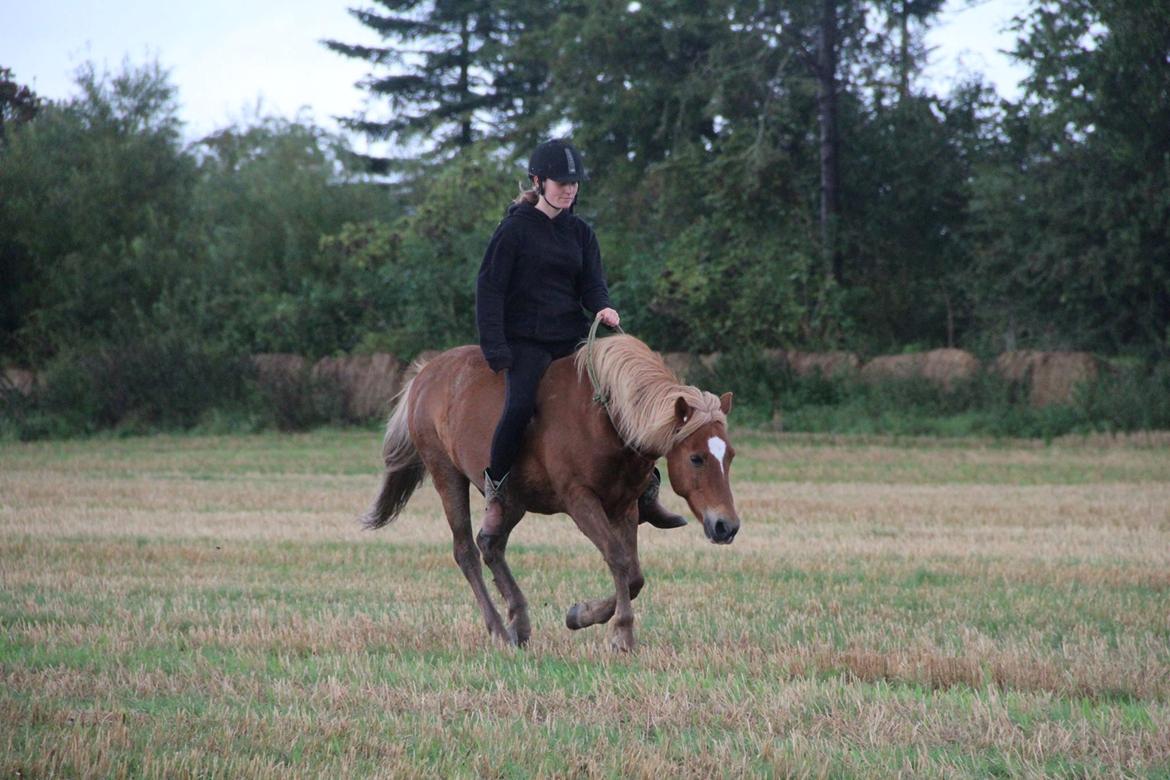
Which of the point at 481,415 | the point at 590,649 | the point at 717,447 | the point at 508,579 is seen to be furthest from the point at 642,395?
the point at 508,579

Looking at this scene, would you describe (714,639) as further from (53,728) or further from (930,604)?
(53,728)

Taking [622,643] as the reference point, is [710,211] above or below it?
above

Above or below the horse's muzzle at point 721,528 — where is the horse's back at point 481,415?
above

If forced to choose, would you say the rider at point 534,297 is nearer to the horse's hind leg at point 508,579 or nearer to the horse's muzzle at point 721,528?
the horse's hind leg at point 508,579

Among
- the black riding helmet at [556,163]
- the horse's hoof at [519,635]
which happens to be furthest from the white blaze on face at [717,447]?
the black riding helmet at [556,163]

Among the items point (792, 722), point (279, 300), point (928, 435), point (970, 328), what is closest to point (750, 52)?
point (970, 328)

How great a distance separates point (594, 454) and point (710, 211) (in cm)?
2792

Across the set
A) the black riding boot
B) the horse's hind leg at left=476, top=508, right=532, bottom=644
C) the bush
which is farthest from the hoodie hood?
the bush

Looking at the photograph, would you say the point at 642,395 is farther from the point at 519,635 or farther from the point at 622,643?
the point at 519,635

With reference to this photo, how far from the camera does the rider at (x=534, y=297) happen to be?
7273mm

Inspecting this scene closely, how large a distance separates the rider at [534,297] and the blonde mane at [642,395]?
0.27 m

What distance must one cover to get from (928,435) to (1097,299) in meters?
5.03

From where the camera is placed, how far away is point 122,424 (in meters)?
30.7

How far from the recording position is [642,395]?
22.4ft
